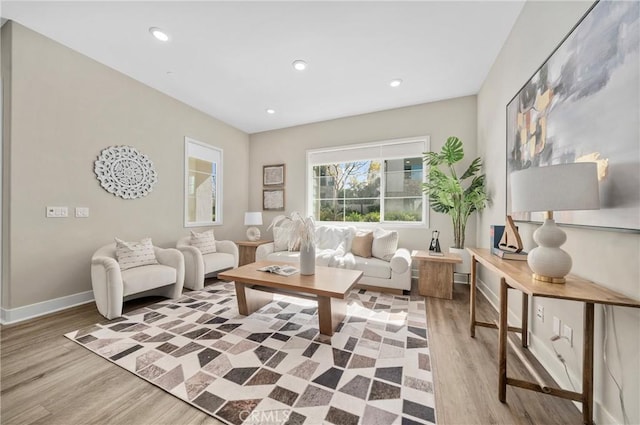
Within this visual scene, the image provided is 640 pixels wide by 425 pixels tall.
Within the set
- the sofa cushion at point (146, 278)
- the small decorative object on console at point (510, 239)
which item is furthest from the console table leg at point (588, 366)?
the sofa cushion at point (146, 278)

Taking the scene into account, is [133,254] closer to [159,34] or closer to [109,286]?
[109,286]

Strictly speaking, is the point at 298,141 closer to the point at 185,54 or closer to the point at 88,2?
the point at 185,54

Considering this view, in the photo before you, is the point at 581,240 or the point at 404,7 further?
the point at 404,7

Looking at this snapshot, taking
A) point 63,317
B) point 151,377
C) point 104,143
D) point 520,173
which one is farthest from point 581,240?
point 104,143

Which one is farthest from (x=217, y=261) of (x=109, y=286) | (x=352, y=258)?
(x=352, y=258)

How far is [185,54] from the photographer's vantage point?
104 inches

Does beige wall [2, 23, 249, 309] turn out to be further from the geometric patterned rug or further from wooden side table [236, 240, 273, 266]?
wooden side table [236, 240, 273, 266]

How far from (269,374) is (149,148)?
135 inches

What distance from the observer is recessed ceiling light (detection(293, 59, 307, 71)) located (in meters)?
2.74

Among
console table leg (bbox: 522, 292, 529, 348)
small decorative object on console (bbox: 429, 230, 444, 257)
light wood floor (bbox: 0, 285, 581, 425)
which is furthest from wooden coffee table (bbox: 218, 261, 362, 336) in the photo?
small decorative object on console (bbox: 429, 230, 444, 257)

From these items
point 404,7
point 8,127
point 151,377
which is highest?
point 404,7

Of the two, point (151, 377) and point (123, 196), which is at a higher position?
point (123, 196)

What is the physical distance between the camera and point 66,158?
101 inches

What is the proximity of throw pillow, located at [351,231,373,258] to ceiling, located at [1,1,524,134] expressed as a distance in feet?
7.09
